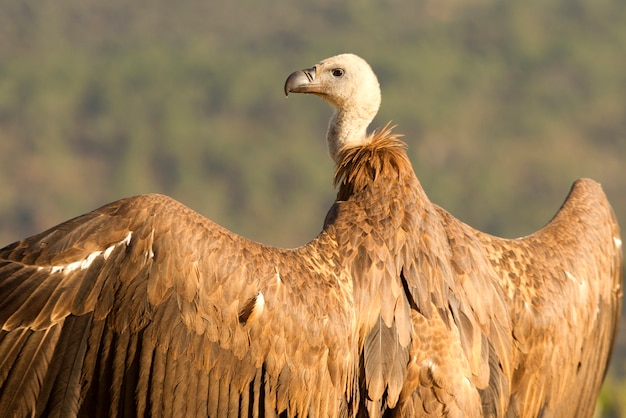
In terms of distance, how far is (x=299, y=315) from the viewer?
597cm

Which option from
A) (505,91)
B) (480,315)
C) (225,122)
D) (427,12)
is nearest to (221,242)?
(480,315)

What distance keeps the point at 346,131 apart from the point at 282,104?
102467mm

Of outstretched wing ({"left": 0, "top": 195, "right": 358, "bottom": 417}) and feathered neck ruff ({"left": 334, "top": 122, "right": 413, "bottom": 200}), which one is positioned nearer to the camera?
outstretched wing ({"left": 0, "top": 195, "right": 358, "bottom": 417})

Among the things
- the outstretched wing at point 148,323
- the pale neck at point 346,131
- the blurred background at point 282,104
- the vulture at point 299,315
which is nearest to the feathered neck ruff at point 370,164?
the vulture at point 299,315

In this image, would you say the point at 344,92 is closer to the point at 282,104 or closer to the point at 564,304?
the point at 564,304

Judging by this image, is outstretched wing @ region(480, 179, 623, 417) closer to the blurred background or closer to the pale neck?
the pale neck

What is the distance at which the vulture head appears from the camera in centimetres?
742

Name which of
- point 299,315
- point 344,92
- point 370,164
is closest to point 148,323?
point 299,315

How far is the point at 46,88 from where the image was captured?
110000 mm

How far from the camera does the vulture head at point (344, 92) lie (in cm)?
742

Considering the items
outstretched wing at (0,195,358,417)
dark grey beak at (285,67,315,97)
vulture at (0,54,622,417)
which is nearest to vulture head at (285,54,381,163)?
dark grey beak at (285,67,315,97)

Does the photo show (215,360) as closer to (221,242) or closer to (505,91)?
(221,242)

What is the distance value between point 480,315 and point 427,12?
125 m

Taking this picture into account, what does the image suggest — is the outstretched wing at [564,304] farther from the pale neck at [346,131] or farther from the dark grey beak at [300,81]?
the dark grey beak at [300,81]
